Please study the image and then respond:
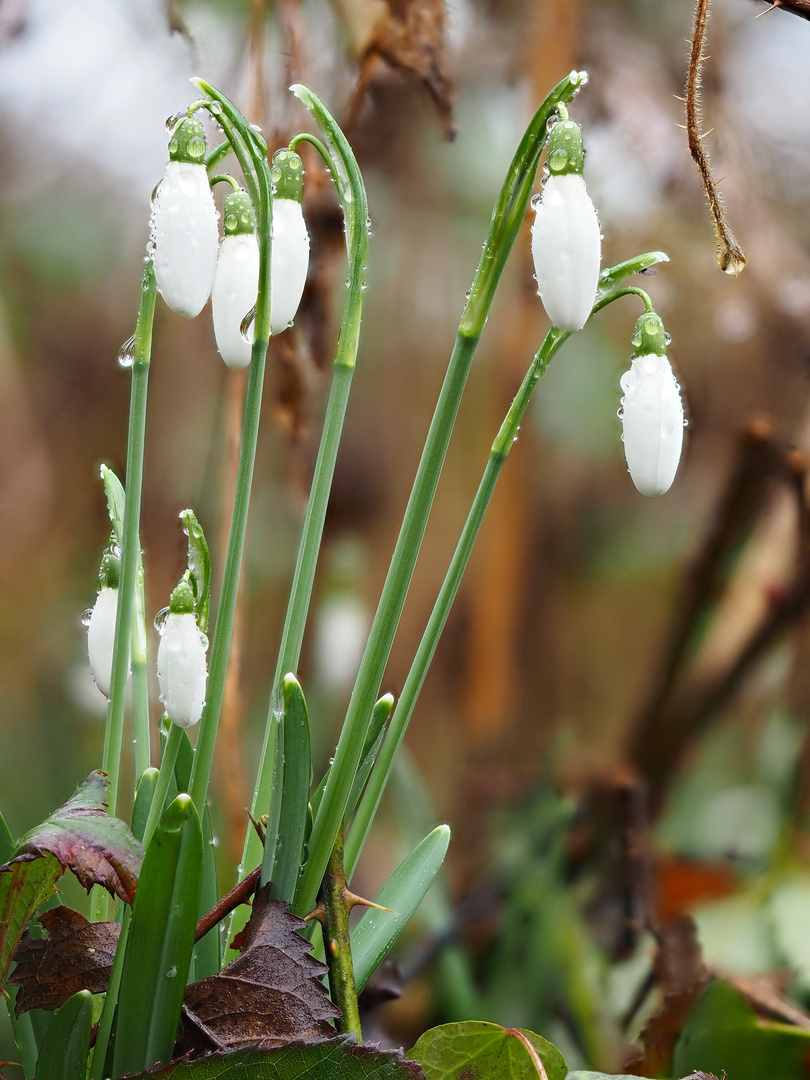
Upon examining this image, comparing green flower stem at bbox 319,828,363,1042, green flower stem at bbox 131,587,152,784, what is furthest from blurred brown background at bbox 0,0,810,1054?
green flower stem at bbox 319,828,363,1042

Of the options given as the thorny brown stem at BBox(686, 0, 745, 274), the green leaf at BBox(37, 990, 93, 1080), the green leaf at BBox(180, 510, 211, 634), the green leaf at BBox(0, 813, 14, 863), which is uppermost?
the thorny brown stem at BBox(686, 0, 745, 274)

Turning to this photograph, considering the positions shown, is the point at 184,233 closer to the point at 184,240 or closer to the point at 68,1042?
the point at 184,240

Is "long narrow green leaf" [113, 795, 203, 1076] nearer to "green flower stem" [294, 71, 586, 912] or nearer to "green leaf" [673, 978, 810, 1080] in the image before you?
"green flower stem" [294, 71, 586, 912]

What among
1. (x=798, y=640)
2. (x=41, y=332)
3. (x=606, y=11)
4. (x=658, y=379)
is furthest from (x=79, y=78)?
(x=798, y=640)

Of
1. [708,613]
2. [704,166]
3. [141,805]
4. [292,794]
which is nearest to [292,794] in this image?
[292,794]

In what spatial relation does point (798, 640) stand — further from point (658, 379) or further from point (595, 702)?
point (658, 379)

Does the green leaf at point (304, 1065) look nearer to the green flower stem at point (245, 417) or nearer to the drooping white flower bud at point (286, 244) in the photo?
the green flower stem at point (245, 417)

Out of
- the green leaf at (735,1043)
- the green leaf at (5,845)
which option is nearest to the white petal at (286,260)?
the green leaf at (5,845)
